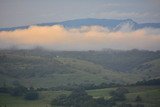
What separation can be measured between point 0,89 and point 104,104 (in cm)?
3473

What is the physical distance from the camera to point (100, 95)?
91.9 m

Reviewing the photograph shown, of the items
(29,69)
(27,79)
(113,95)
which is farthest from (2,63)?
(113,95)

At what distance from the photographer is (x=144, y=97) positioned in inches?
3428

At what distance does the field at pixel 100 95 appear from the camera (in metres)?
84.5

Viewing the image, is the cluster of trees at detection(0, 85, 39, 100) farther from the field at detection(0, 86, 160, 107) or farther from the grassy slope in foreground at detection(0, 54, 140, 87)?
the grassy slope in foreground at detection(0, 54, 140, 87)

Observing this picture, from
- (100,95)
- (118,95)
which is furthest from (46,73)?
(118,95)

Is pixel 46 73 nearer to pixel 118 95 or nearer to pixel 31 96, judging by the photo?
pixel 31 96

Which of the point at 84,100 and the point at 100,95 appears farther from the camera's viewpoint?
the point at 100,95

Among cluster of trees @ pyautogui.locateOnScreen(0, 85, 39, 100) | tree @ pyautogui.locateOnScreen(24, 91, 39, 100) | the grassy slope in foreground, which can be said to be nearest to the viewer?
tree @ pyautogui.locateOnScreen(24, 91, 39, 100)

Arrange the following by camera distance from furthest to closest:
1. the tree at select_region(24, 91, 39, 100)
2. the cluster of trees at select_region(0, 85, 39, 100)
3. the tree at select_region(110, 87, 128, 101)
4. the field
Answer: the cluster of trees at select_region(0, 85, 39, 100) → the tree at select_region(24, 91, 39, 100) → the tree at select_region(110, 87, 128, 101) → the field

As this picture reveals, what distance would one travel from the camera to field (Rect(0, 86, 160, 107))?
277ft

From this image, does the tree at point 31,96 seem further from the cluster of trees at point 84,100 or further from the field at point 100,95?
the cluster of trees at point 84,100

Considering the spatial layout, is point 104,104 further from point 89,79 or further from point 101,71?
point 101,71

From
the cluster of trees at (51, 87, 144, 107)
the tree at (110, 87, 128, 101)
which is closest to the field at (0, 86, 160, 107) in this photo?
the tree at (110, 87, 128, 101)
